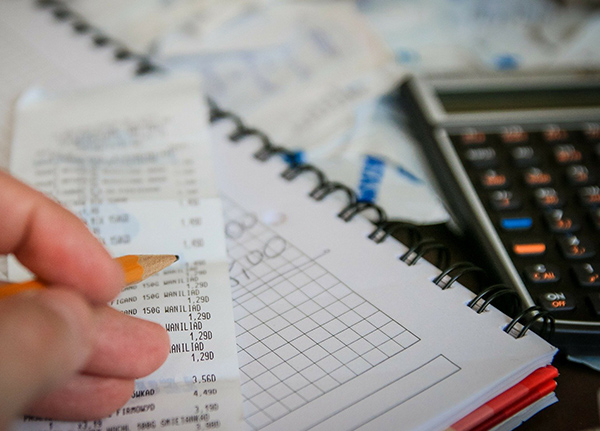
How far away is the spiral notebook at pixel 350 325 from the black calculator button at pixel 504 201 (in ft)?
0.20

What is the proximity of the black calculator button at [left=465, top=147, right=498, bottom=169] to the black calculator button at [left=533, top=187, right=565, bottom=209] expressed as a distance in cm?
4

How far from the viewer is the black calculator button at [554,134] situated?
446mm

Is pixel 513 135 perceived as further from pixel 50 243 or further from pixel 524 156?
pixel 50 243

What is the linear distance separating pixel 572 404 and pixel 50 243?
0.29 metres

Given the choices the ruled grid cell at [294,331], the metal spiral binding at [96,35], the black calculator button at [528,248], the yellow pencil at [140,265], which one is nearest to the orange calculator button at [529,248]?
the black calculator button at [528,248]

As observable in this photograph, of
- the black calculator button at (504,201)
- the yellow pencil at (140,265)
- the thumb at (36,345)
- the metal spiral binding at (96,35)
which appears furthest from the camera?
the metal spiral binding at (96,35)

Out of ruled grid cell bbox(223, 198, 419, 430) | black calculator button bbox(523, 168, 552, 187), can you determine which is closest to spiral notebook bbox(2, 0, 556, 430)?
ruled grid cell bbox(223, 198, 419, 430)

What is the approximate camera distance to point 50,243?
0.79 feet

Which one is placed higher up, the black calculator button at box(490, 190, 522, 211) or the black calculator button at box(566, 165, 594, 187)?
the black calculator button at box(566, 165, 594, 187)

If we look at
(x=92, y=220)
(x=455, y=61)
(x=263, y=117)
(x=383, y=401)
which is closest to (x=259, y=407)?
(x=383, y=401)

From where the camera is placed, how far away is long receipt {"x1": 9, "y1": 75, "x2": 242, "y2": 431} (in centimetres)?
29

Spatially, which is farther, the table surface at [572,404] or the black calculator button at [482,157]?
the black calculator button at [482,157]

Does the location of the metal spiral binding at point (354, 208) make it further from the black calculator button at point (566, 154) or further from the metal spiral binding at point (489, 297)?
the black calculator button at point (566, 154)

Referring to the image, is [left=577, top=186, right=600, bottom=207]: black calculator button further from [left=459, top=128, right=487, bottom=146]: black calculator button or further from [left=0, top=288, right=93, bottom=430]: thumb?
[left=0, top=288, right=93, bottom=430]: thumb
